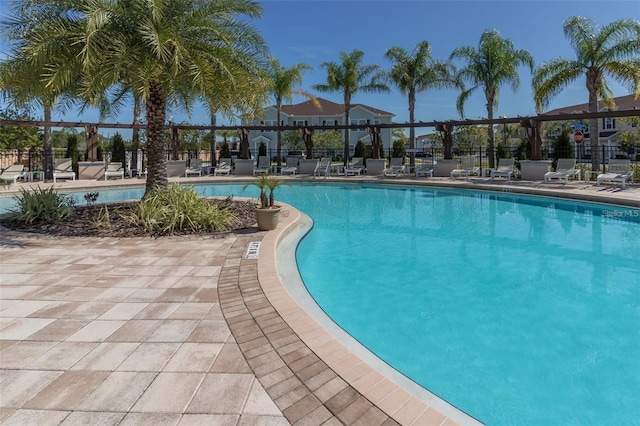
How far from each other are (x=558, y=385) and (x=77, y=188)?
1721 centimetres

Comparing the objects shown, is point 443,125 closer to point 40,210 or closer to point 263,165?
point 263,165

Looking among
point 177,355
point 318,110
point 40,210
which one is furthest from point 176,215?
point 318,110

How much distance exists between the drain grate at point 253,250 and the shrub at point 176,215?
1.68 metres

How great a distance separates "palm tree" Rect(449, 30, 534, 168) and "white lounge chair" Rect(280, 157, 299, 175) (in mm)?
10941

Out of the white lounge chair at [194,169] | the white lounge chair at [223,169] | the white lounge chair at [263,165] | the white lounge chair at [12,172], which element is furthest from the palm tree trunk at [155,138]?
the white lounge chair at [263,165]

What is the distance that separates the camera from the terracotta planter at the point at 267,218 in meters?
7.12

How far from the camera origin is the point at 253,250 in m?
5.75

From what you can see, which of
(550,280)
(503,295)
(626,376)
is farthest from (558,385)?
(550,280)

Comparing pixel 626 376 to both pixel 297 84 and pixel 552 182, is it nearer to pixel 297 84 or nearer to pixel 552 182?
pixel 552 182

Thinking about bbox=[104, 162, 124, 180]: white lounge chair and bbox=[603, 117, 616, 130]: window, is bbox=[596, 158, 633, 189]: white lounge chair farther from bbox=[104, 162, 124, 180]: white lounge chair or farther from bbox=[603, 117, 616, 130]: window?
bbox=[603, 117, 616, 130]: window

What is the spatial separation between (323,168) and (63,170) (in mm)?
13015

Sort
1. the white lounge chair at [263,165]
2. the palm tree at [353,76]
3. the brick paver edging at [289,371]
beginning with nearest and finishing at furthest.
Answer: the brick paver edging at [289,371] → the white lounge chair at [263,165] → the palm tree at [353,76]

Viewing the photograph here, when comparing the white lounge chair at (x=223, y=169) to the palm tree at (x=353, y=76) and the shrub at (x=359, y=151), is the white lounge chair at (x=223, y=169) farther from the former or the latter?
the shrub at (x=359, y=151)

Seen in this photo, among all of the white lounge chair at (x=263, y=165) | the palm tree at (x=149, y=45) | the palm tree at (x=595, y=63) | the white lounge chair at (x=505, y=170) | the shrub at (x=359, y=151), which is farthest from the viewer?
the shrub at (x=359, y=151)
